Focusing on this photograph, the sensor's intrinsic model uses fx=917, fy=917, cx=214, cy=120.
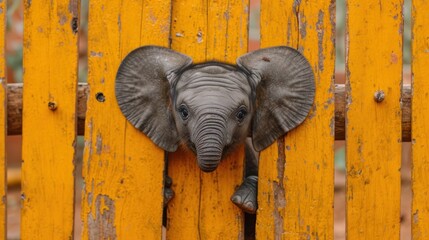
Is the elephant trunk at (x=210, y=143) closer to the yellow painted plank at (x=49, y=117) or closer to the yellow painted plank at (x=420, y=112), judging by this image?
the yellow painted plank at (x=49, y=117)

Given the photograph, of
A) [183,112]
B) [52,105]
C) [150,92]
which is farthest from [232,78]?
[52,105]

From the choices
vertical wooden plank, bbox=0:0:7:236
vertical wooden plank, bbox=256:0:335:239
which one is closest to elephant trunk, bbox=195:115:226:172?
vertical wooden plank, bbox=256:0:335:239

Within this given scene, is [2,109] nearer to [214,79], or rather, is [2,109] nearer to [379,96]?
[214,79]

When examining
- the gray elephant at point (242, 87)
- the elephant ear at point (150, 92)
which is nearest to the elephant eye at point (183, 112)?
the gray elephant at point (242, 87)

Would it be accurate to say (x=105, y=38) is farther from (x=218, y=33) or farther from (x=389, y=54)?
(x=389, y=54)

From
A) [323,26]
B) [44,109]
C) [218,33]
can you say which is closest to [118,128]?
[44,109]

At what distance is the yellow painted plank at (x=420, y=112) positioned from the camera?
3465 millimetres

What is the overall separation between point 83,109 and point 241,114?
643mm

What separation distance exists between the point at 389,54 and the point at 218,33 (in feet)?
2.14

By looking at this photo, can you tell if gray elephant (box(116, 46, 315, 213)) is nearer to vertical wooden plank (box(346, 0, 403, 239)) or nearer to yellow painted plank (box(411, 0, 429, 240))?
vertical wooden plank (box(346, 0, 403, 239))

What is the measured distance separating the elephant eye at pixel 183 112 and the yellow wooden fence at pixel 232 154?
10.1 inches

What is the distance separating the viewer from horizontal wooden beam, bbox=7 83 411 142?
347 cm

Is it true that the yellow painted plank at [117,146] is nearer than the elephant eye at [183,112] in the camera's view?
No

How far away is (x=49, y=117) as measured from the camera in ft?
11.3
